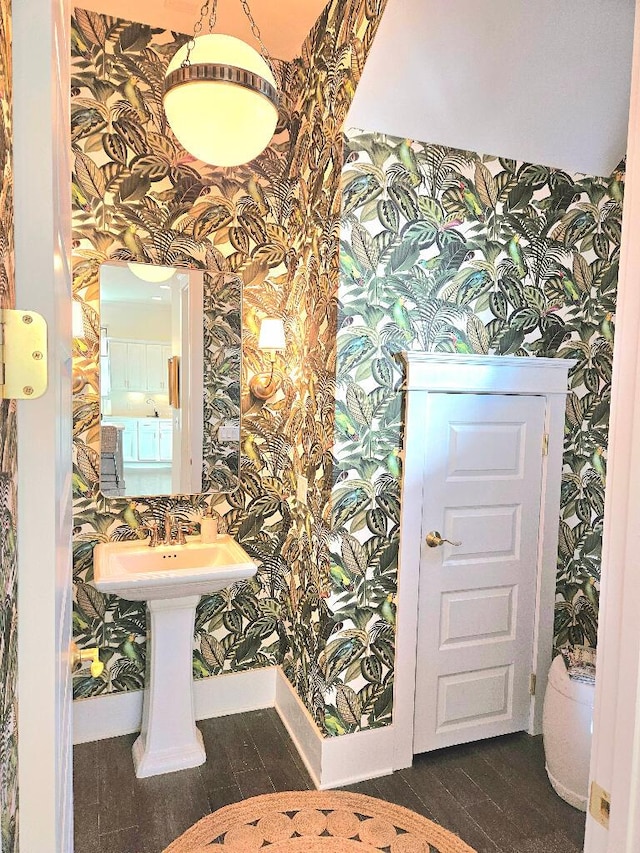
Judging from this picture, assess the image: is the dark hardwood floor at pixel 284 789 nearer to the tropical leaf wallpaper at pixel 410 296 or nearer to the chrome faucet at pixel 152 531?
the tropical leaf wallpaper at pixel 410 296

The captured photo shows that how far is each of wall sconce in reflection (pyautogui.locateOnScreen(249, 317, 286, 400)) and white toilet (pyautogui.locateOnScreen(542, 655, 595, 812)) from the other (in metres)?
1.81

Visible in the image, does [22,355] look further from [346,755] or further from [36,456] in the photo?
[346,755]

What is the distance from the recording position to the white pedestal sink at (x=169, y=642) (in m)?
2.24

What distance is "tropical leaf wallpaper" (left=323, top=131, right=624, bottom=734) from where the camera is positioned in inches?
85.2

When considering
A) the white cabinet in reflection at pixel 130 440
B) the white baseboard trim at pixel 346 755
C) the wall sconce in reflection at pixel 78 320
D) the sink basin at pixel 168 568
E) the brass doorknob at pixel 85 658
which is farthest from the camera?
→ the white cabinet in reflection at pixel 130 440

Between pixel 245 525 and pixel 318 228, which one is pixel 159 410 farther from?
pixel 318 228

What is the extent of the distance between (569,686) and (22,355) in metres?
2.39

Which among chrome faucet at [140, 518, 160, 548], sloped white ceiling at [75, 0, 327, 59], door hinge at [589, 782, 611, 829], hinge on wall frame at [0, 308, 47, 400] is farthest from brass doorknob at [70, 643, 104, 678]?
sloped white ceiling at [75, 0, 327, 59]

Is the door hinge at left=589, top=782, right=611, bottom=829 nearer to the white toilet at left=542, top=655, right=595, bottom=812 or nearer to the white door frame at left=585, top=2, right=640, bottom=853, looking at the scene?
the white door frame at left=585, top=2, right=640, bottom=853

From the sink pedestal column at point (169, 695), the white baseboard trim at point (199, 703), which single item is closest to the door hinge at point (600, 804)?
the sink pedestal column at point (169, 695)

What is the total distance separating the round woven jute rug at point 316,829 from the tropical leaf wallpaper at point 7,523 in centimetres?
169

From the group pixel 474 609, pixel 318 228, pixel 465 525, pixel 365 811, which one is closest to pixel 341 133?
pixel 318 228

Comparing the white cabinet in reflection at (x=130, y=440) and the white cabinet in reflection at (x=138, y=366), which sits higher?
the white cabinet in reflection at (x=138, y=366)

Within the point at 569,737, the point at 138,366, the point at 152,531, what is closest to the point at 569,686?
the point at 569,737
